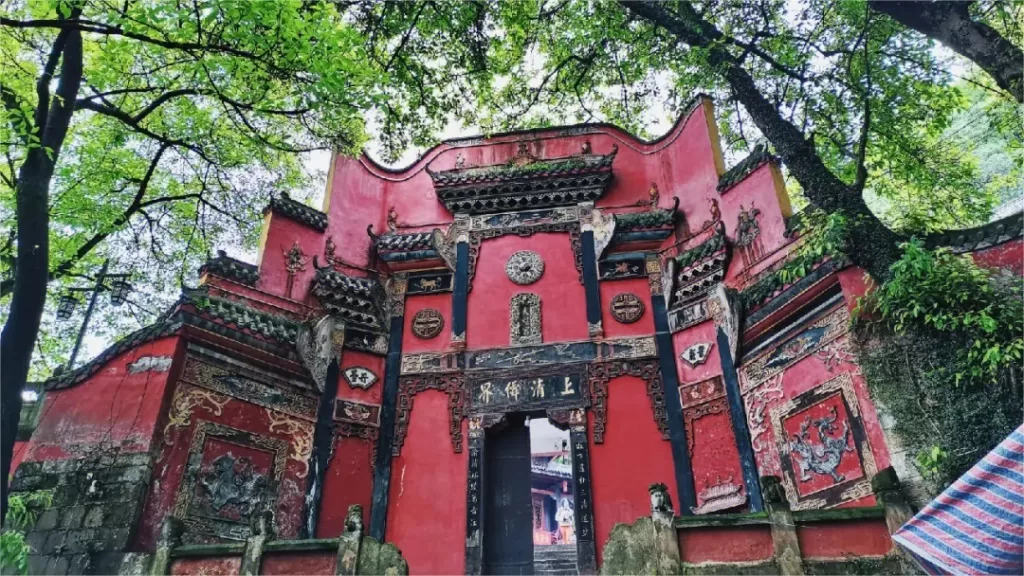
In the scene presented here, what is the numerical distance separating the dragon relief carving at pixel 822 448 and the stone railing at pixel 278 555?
17.0ft

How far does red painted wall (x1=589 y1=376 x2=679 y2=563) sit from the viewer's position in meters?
9.15

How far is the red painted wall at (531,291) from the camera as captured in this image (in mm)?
10773

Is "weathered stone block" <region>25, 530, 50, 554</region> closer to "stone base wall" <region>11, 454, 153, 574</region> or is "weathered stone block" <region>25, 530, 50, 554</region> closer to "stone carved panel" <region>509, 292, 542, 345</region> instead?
"stone base wall" <region>11, 454, 153, 574</region>

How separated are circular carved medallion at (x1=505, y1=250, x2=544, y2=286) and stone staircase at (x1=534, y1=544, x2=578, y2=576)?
5.26 metres

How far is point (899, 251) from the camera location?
691 centimetres

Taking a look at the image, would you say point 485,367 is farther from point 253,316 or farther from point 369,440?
point 253,316

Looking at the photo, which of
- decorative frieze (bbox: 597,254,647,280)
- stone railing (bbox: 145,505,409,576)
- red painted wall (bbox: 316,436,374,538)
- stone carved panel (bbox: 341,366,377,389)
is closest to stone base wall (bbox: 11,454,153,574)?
stone railing (bbox: 145,505,409,576)

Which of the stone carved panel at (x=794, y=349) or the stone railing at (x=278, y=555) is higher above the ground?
the stone carved panel at (x=794, y=349)

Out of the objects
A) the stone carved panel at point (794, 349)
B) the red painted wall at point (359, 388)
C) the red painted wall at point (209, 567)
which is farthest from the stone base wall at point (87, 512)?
Answer: the stone carved panel at point (794, 349)

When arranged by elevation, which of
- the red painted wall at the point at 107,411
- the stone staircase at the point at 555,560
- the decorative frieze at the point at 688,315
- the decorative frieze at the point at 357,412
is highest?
the decorative frieze at the point at 688,315

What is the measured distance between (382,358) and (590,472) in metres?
3.98

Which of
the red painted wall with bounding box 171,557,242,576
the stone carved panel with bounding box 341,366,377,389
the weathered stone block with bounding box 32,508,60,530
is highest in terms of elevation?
the stone carved panel with bounding box 341,366,377,389

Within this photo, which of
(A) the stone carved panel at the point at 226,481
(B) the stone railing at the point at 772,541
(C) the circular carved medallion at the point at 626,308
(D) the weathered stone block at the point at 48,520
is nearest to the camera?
(B) the stone railing at the point at 772,541

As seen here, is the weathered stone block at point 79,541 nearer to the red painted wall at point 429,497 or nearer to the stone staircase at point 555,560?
the red painted wall at point 429,497
